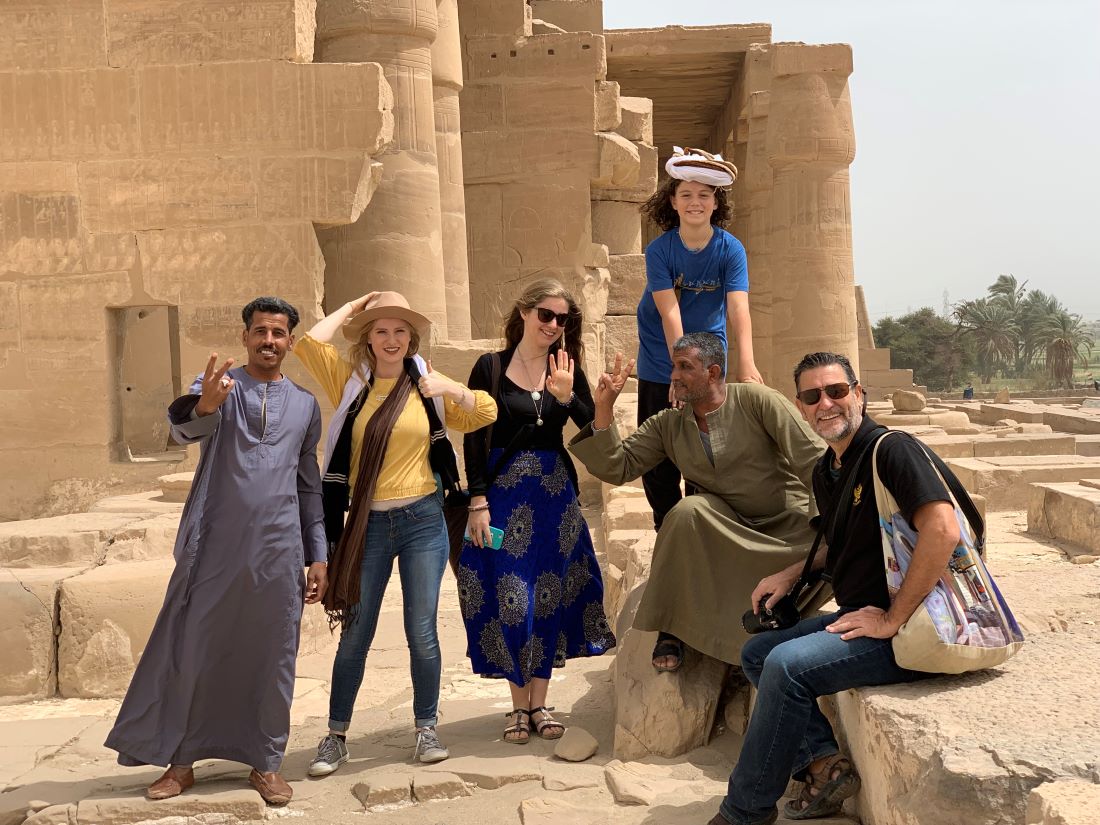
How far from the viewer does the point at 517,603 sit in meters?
4.48

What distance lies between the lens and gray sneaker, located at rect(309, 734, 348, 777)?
14.1 ft

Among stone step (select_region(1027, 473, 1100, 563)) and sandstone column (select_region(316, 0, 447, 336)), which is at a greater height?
sandstone column (select_region(316, 0, 447, 336))

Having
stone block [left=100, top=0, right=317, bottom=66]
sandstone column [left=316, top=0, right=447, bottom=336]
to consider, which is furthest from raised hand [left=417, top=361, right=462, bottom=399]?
sandstone column [left=316, top=0, right=447, bottom=336]

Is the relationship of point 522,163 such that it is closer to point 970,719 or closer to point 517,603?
point 517,603

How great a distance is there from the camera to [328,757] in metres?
4.34

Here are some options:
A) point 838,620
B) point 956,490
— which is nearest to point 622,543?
point 838,620

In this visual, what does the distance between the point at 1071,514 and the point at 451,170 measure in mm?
6157

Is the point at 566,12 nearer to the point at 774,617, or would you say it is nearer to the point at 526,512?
the point at 526,512

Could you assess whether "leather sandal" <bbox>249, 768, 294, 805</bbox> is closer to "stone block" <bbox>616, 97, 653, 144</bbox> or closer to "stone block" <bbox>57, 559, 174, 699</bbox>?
"stone block" <bbox>57, 559, 174, 699</bbox>

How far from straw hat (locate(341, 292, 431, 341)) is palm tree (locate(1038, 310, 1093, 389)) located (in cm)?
4554

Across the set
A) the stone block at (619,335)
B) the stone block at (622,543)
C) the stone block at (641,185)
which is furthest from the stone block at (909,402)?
the stone block at (622,543)

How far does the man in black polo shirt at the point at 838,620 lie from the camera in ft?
10.6

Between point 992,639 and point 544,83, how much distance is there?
1003 cm

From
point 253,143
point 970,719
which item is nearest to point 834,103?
point 253,143
